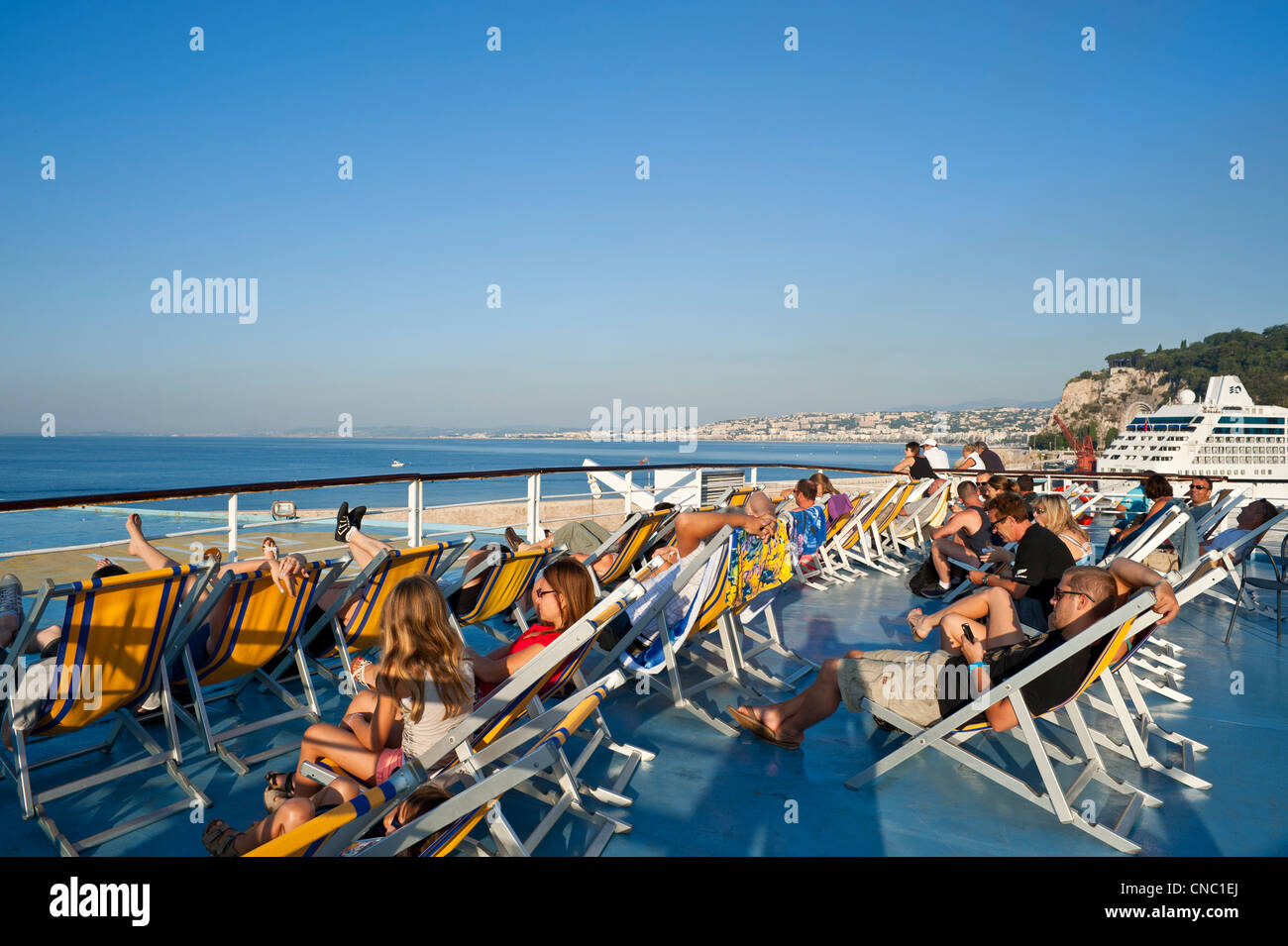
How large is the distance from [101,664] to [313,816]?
3.26 ft

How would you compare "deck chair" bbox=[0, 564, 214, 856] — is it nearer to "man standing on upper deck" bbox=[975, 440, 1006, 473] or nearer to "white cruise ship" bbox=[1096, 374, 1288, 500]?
"man standing on upper deck" bbox=[975, 440, 1006, 473]

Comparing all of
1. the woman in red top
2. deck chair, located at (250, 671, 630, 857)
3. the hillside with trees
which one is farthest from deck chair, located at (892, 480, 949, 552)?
the hillside with trees

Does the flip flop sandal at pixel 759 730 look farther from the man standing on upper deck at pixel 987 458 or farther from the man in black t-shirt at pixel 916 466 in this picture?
the man standing on upper deck at pixel 987 458

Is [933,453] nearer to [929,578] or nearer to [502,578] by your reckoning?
[929,578]

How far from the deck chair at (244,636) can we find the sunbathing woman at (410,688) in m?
0.75

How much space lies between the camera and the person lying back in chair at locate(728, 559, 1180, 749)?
103 inches

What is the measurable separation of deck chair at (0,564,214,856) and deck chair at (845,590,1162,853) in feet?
7.85

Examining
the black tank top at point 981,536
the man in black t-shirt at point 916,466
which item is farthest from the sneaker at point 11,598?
the man in black t-shirt at point 916,466

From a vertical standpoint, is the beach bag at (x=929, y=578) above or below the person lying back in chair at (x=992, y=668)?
below

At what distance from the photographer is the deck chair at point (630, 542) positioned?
4.50m

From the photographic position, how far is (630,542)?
4641mm
